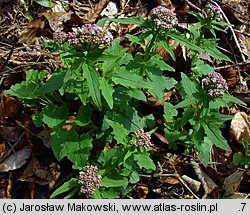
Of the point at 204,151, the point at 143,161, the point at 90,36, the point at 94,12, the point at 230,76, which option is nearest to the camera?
the point at 90,36

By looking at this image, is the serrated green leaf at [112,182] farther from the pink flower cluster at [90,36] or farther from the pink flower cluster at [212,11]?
the pink flower cluster at [212,11]

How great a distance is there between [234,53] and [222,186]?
5.34ft

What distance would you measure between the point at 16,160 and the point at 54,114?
69cm

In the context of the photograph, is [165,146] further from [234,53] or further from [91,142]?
[234,53]

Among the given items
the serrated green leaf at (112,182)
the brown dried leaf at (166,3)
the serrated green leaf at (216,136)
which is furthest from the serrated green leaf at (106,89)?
the brown dried leaf at (166,3)

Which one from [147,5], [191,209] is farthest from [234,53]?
[191,209]

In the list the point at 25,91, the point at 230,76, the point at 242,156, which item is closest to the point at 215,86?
the point at 242,156

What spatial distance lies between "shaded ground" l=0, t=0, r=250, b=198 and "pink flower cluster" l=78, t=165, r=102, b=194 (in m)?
0.61

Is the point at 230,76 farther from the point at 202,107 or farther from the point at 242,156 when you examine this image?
the point at 202,107

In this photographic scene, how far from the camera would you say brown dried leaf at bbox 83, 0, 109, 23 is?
5.00 metres

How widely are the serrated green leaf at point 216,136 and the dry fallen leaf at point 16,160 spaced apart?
173 cm

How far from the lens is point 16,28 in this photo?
192 inches

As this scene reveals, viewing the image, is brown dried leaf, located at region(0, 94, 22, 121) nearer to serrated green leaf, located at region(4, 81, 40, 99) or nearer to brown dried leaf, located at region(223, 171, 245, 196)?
serrated green leaf, located at region(4, 81, 40, 99)

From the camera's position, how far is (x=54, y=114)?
381cm
